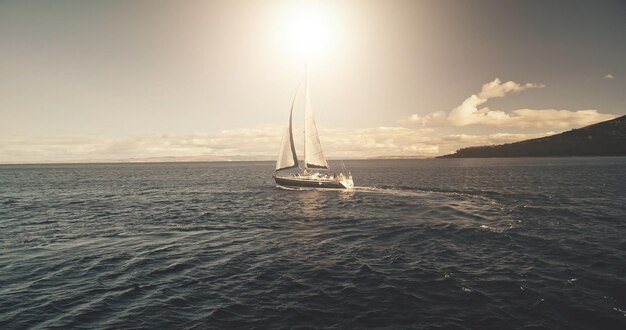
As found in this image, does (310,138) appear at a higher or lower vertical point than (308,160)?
higher

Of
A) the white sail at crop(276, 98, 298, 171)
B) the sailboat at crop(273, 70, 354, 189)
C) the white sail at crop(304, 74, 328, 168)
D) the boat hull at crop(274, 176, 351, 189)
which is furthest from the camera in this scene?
the white sail at crop(276, 98, 298, 171)

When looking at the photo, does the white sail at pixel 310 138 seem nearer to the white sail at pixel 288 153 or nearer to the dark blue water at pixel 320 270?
the white sail at pixel 288 153

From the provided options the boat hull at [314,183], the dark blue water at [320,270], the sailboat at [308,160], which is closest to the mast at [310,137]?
the sailboat at [308,160]

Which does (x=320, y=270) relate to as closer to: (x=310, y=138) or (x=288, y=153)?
(x=310, y=138)

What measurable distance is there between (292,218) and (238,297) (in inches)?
757

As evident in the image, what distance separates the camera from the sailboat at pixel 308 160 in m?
55.7

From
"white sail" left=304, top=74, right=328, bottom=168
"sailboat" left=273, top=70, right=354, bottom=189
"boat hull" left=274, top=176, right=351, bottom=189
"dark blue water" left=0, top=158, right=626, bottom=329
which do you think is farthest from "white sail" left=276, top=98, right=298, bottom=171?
"dark blue water" left=0, top=158, right=626, bottom=329

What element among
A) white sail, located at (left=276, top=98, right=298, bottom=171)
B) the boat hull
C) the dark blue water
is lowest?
the dark blue water

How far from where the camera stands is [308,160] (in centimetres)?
5856

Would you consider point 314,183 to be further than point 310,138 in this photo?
No

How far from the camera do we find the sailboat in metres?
55.7

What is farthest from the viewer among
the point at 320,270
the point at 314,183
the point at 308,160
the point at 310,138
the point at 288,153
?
the point at 288,153

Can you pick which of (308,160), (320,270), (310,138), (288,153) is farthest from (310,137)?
(320,270)

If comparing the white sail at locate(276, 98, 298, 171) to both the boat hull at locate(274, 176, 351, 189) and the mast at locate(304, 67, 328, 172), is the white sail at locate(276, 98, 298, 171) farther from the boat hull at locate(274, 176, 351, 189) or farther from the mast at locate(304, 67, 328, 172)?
the boat hull at locate(274, 176, 351, 189)
